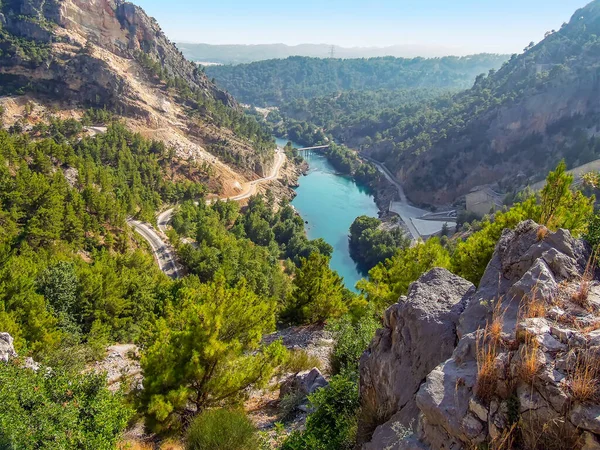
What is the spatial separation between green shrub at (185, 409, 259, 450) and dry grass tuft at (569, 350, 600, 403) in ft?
21.7

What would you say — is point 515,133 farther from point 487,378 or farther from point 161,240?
point 487,378

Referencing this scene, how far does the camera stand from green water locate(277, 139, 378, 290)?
231ft

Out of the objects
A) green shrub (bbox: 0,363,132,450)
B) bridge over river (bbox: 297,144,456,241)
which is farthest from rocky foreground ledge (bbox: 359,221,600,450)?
bridge over river (bbox: 297,144,456,241)

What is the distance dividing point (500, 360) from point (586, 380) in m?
0.95

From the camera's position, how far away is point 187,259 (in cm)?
4606

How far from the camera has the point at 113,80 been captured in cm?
7969

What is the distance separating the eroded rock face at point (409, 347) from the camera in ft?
24.8

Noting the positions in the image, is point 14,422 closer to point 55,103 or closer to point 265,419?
point 265,419

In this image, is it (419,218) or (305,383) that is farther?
(419,218)

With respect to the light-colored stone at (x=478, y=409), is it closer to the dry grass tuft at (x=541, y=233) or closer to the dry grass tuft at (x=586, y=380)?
the dry grass tuft at (x=586, y=380)

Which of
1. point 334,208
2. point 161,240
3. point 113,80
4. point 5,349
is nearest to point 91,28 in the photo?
point 113,80

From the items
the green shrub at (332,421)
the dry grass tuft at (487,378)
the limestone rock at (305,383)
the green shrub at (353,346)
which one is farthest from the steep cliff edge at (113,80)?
the dry grass tuft at (487,378)

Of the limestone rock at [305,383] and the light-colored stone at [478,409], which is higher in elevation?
the light-colored stone at [478,409]

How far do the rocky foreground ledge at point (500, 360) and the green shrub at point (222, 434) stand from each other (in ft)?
8.51
